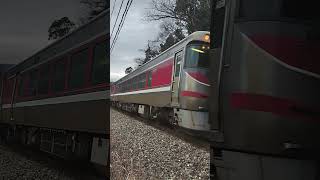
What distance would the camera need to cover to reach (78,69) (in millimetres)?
2053

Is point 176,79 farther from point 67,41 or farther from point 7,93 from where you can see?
point 7,93

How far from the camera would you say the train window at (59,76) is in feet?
7.09

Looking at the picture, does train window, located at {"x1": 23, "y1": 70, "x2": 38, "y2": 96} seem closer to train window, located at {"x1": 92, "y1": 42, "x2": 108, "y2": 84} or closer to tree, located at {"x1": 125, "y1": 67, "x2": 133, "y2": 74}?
train window, located at {"x1": 92, "y1": 42, "x2": 108, "y2": 84}

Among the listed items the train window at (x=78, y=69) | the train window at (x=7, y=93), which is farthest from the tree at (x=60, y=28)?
the train window at (x=7, y=93)

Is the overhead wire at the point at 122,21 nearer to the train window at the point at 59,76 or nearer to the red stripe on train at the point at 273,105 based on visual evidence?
the train window at the point at 59,76

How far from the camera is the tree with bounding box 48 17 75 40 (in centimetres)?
210

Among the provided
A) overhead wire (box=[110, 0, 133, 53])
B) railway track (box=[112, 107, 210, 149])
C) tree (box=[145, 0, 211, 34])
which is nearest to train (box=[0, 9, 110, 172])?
overhead wire (box=[110, 0, 133, 53])

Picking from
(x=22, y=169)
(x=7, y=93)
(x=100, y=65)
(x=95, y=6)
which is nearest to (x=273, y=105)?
(x=100, y=65)

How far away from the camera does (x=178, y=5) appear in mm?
1069

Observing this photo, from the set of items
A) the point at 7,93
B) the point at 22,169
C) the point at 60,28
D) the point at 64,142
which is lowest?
the point at 22,169

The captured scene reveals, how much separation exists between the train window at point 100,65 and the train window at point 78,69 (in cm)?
7

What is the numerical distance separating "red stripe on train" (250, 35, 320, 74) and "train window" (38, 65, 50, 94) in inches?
64.2

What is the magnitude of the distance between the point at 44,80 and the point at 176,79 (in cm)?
135

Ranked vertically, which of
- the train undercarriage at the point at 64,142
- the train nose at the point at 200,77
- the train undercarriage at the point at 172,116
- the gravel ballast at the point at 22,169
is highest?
the train nose at the point at 200,77
